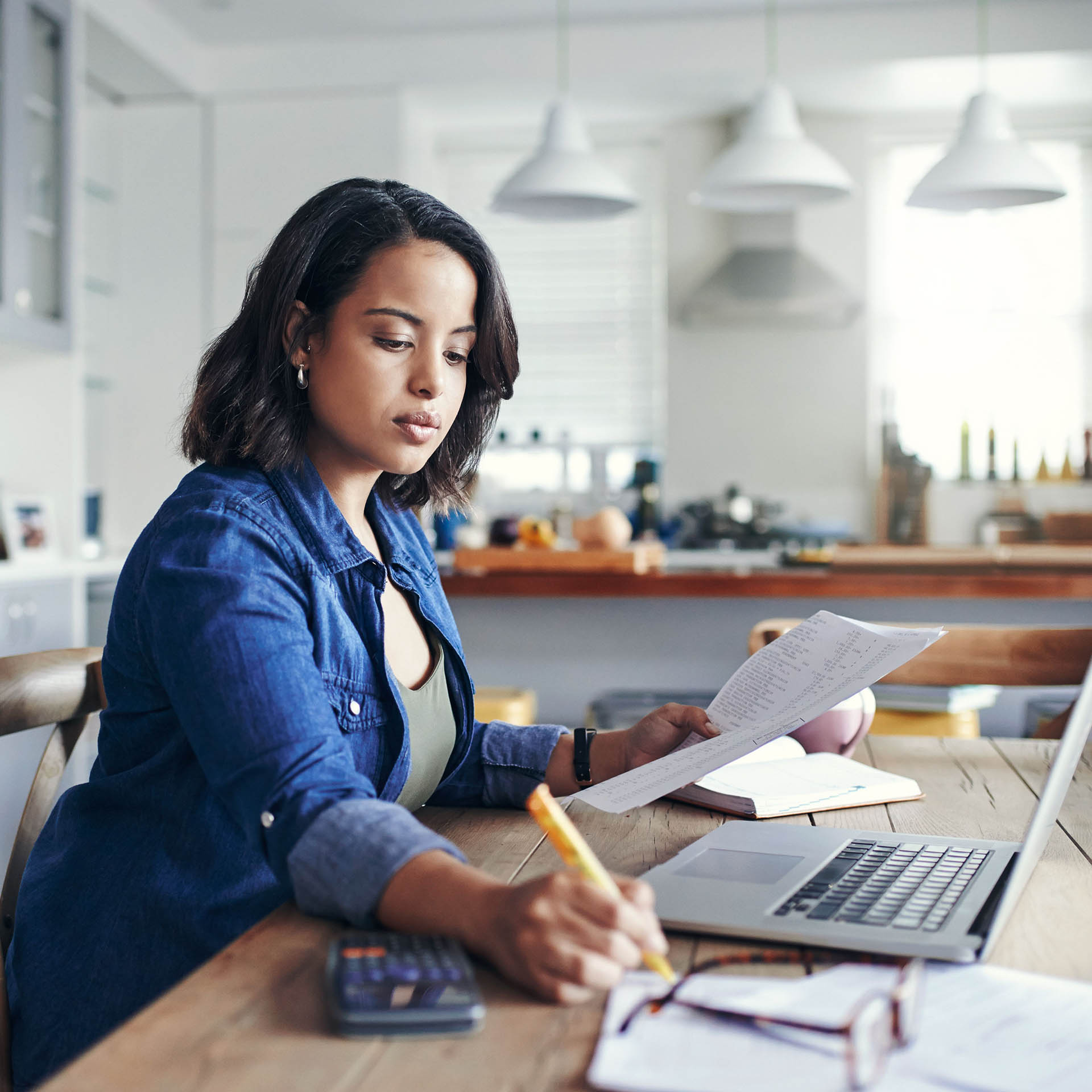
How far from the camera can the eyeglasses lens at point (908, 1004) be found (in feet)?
1.72

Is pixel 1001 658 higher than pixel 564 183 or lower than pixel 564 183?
lower

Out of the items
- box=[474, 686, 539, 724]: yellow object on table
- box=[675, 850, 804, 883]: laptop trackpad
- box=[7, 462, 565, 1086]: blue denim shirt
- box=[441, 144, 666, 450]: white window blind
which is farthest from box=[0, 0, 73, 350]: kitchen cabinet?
box=[675, 850, 804, 883]: laptop trackpad

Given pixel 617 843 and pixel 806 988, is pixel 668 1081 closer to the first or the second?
pixel 806 988

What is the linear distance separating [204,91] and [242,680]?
179 inches

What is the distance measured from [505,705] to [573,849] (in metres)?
1.82

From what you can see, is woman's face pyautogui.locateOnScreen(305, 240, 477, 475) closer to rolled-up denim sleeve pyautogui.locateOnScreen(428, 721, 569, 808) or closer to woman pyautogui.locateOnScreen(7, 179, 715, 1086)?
woman pyautogui.locateOnScreen(7, 179, 715, 1086)

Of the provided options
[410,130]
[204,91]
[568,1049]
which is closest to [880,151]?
[410,130]

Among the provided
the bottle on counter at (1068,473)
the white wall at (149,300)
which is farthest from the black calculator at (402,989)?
the bottle on counter at (1068,473)

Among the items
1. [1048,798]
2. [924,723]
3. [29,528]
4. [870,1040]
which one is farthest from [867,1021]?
[29,528]

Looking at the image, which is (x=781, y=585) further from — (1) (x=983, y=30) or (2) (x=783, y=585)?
(1) (x=983, y=30)

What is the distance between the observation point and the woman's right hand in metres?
0.59

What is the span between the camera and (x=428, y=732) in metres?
1.10

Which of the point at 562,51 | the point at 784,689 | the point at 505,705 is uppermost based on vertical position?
the point at 562,51

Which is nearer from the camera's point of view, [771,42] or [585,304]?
[771,42]
